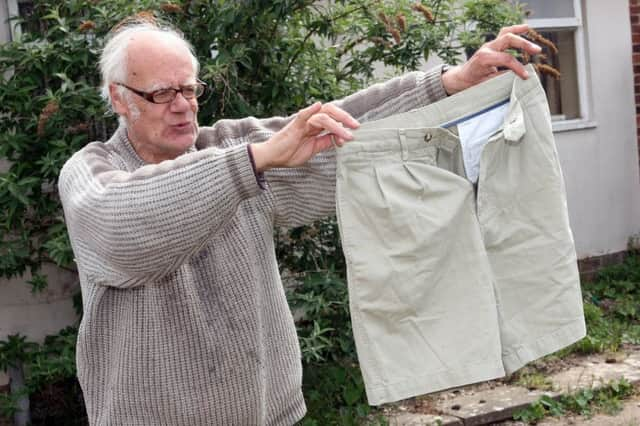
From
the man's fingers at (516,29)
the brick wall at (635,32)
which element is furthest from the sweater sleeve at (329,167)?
the brick wall at (635,32)

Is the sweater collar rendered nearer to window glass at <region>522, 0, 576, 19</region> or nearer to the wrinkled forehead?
the wrinkled forehead

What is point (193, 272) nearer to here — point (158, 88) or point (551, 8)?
point (158, 88)

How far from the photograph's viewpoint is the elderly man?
243 cm

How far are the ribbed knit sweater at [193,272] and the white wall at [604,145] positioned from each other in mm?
6243

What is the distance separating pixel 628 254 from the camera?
29.9ft

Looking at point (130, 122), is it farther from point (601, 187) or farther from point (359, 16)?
point (601, 187)

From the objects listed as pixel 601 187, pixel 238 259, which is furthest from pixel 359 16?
pixel 601 187

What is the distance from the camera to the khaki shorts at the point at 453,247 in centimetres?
261

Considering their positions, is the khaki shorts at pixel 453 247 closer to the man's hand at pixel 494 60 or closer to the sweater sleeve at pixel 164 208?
the man's hand at pixel 494 60

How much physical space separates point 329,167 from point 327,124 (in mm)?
331

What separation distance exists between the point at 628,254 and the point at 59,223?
601 cm

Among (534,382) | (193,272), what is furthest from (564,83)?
(193,272)

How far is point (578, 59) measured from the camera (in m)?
8.94

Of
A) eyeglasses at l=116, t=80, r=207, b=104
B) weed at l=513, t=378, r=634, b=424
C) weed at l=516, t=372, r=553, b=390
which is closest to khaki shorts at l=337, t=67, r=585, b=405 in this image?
eyeglasses at l=116, t=80, r=207, b=104
